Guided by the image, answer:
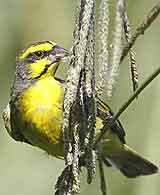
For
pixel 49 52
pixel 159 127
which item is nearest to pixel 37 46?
pixel 49 52

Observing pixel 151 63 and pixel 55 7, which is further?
pixel 55 7

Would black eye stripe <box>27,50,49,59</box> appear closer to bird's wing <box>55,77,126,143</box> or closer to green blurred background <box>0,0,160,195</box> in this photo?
bird's wing <box>55,77,126,143</box>

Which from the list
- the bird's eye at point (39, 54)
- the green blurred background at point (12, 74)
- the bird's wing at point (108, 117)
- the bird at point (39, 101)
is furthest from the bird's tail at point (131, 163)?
the bird's eye at point (39, 54)

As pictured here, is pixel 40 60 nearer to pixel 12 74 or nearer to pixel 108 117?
pixel 108 117

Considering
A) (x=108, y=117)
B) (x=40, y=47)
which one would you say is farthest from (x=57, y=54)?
(x=108, y=117)

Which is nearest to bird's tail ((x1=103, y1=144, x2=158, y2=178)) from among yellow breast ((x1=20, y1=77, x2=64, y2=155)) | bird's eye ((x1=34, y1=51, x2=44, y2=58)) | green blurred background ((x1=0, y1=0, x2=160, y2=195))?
green blurred background ((x1=0, y1=0, x2=160, y2=195))

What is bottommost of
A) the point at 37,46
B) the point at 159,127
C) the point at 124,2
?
the point at 159,127

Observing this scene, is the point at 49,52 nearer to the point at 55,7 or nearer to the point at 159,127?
the point at 159,127
